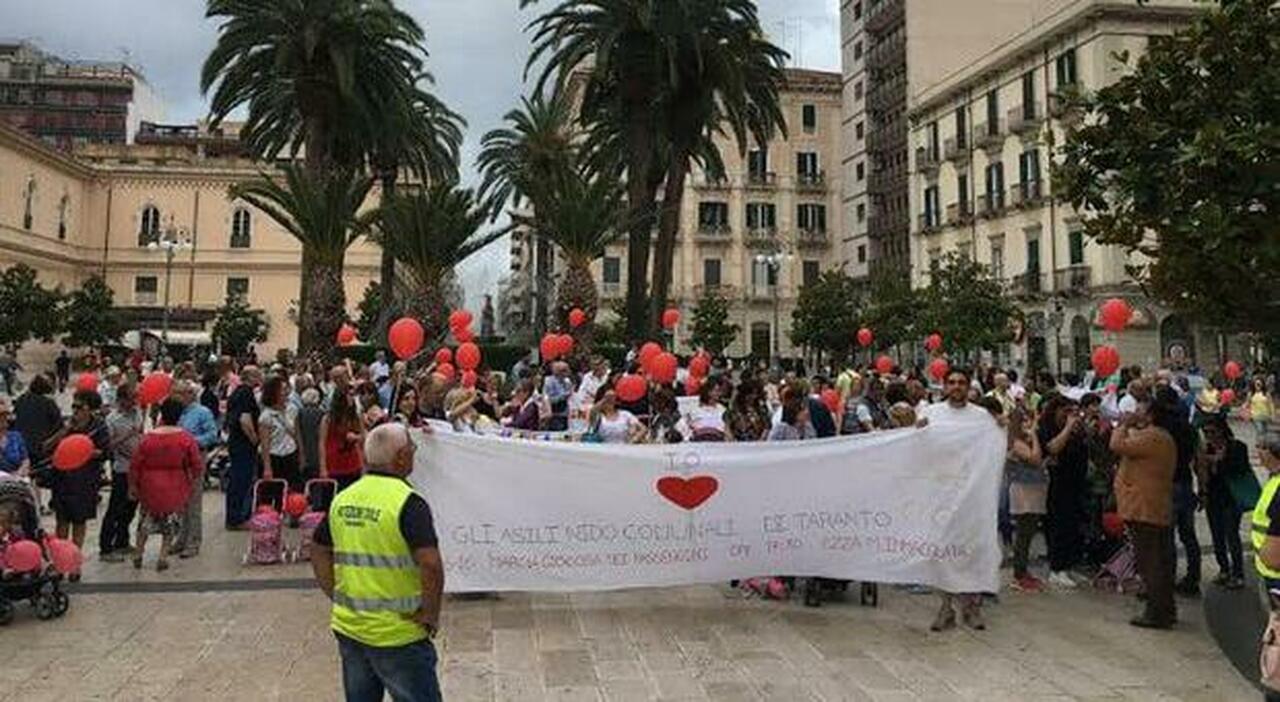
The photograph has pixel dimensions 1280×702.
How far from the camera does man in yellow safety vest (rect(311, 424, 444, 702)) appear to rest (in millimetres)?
3863

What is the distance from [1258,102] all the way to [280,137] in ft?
92.7

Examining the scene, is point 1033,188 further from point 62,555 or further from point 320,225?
point 62,555

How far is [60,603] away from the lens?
25.2 ft

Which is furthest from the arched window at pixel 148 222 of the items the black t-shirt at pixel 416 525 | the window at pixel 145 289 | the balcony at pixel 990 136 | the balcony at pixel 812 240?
the black t-shirt at pixel 416 525

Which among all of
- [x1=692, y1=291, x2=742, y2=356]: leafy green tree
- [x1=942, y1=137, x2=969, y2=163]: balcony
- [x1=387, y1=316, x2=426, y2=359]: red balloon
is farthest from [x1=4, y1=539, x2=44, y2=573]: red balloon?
[x1=942, y1=137, x2=969, y2=163]: balcony

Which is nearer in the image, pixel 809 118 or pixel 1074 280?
pixel 1074 280

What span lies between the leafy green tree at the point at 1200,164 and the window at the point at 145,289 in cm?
6885

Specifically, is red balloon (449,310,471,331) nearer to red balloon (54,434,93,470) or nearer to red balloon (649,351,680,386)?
red balloon (649,351,680,386)

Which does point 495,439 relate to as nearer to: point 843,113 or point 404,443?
point 404,443

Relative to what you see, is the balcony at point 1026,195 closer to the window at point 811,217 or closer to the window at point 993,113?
the window at point 993,113

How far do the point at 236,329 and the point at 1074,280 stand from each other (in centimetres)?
4472

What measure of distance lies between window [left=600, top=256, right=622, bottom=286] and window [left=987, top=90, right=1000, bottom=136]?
91.6ft

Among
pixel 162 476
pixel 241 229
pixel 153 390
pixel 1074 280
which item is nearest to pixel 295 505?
pixel 162 476

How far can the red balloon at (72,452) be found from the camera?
26.9 feet
